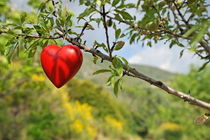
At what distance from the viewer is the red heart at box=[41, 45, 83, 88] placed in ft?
2.81

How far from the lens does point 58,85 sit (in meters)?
0.88

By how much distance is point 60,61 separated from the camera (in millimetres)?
875

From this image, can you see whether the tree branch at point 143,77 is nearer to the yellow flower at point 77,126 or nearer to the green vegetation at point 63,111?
the green vegetation at point 63,111

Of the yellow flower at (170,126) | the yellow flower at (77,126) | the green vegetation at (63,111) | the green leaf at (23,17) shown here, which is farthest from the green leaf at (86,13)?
the yellow flower at (170,126)

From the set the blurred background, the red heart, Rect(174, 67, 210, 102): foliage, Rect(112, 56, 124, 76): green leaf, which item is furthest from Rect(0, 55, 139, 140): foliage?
Rect(174, 67, 210, 102): foliage

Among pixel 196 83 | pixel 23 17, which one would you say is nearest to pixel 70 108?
pixel 23 17

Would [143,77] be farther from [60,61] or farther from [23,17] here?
[23,17]

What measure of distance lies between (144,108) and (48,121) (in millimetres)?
25079

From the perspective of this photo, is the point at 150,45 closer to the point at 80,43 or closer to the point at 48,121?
the point at 80,43

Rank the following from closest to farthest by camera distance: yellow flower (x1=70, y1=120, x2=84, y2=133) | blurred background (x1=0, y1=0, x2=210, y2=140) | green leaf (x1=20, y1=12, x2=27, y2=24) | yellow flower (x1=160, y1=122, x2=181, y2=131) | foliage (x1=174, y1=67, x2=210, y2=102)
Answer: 1. green leaf (x1=20, y1=12, x2=27, y2=24)
2. blurred background (x1=0, y1=0, x2=210, y2=140)
3. yellow flower (x1=70, y1=120, x2=84, y2=133)
4. foliage (x1=174, y1=67, x2=210, y2=102)
5. yellow flower (x1=160, y1=122, x2=181, y2=131)

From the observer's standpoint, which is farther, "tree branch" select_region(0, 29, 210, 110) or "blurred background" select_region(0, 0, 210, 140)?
"blurred background" select_region(0, 0, 210, 140)

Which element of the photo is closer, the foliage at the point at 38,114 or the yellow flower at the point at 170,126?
the foliage at the point at 38,114

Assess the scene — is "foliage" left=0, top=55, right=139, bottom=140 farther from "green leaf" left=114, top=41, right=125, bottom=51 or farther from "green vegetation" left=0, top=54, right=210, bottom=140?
"green leaf" left=114, top=41, right=125, bottom=51

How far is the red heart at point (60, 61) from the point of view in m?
0.86
